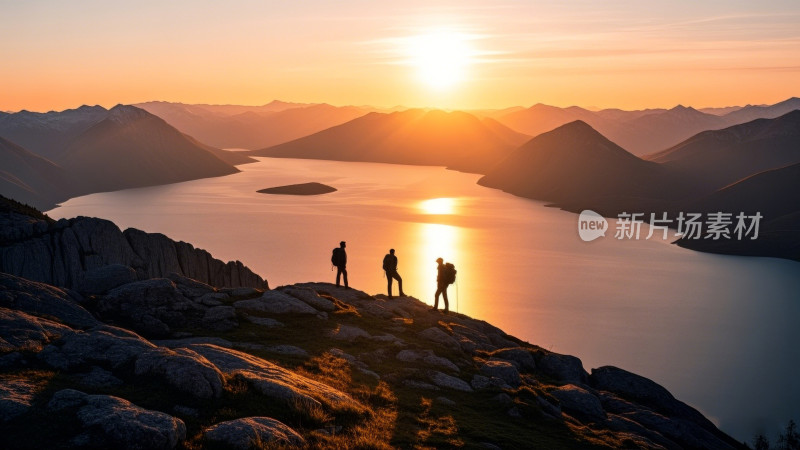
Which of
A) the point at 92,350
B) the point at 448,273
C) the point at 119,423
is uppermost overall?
the point at 448,273

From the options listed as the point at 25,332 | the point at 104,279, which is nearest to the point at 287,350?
the point at 25,332

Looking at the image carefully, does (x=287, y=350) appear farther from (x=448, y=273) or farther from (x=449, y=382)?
(x=448, y=273)

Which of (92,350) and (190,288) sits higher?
(92,350)

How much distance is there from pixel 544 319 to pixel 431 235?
76088 mm

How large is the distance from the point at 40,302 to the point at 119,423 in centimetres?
→ 1267

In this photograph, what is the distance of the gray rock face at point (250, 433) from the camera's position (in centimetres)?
1297

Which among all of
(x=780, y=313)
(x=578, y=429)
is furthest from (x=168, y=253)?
(x=780, y=313)

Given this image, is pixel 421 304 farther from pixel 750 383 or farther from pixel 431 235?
pixel 431 235

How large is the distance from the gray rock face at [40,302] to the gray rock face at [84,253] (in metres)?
5.47

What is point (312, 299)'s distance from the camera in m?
31.5

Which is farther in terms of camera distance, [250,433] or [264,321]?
[264,321]

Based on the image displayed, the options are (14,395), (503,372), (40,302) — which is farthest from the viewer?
(503,372)

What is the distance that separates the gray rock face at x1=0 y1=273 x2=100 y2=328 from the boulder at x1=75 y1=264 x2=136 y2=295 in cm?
444

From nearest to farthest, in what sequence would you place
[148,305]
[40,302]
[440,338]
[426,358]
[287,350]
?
1. [40,302]
2. [287,350]
3. [426,358]
4. [148,305]
5. [440,338]
